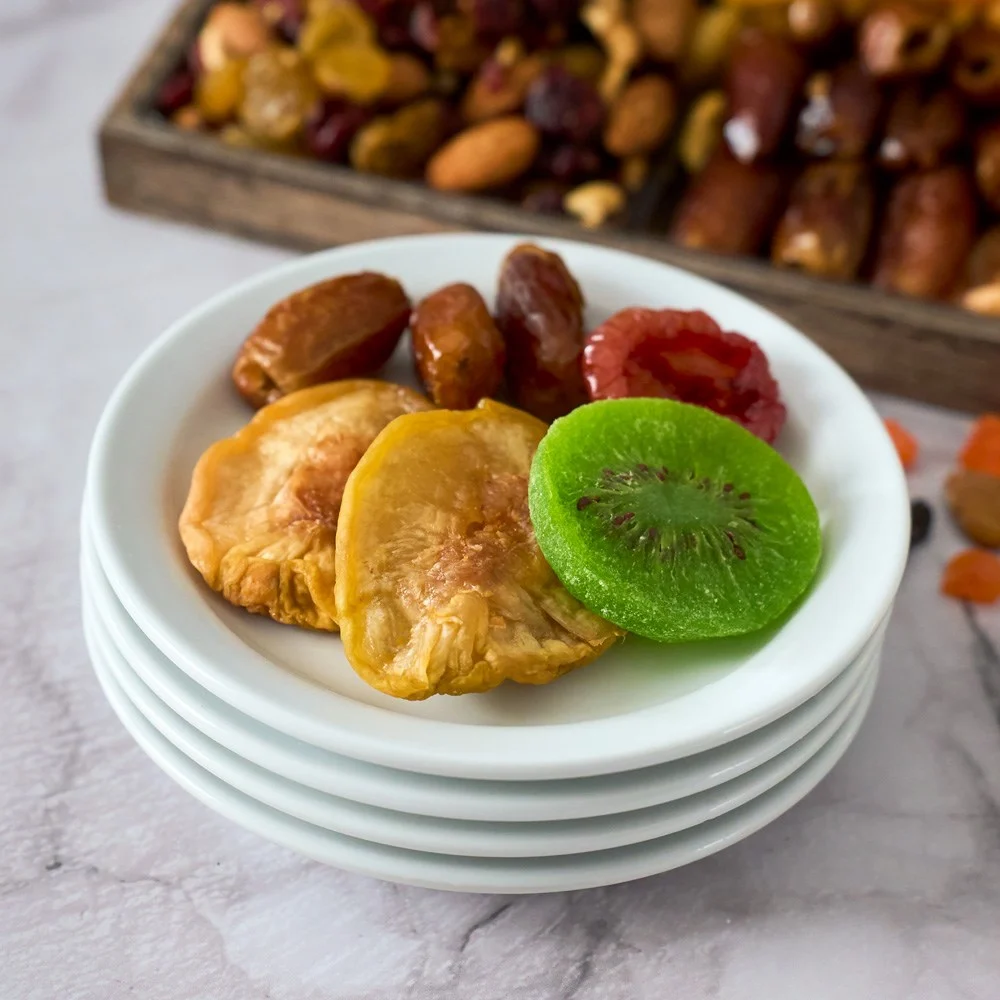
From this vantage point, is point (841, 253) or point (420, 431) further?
point (841, 253)

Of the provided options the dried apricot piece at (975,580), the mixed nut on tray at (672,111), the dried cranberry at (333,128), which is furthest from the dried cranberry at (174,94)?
the dried apricot piece at (975,580)

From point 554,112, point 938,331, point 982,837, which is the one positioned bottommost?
point 982,837

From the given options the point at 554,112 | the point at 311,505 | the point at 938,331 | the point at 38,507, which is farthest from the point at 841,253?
the point at 38,507

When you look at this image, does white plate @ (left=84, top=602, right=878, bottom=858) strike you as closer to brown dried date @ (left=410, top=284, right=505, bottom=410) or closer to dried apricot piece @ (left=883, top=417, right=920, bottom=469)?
brown dried date @ (left=410, top=284, right=505, bottom=410)

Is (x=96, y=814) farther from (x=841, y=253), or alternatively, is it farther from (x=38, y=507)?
(x=841, y=253)

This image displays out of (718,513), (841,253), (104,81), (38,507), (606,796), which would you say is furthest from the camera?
(104,81)

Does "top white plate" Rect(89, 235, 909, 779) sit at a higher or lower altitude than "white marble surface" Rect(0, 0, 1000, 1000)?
higher

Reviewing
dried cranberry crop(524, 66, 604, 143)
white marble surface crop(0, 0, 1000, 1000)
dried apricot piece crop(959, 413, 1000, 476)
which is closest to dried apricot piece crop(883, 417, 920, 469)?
dried apricot piece crop(959, 413, 1000, 476)

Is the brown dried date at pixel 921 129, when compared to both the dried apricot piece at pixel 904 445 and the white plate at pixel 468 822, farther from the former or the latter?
the white plate at pixel 468 822
